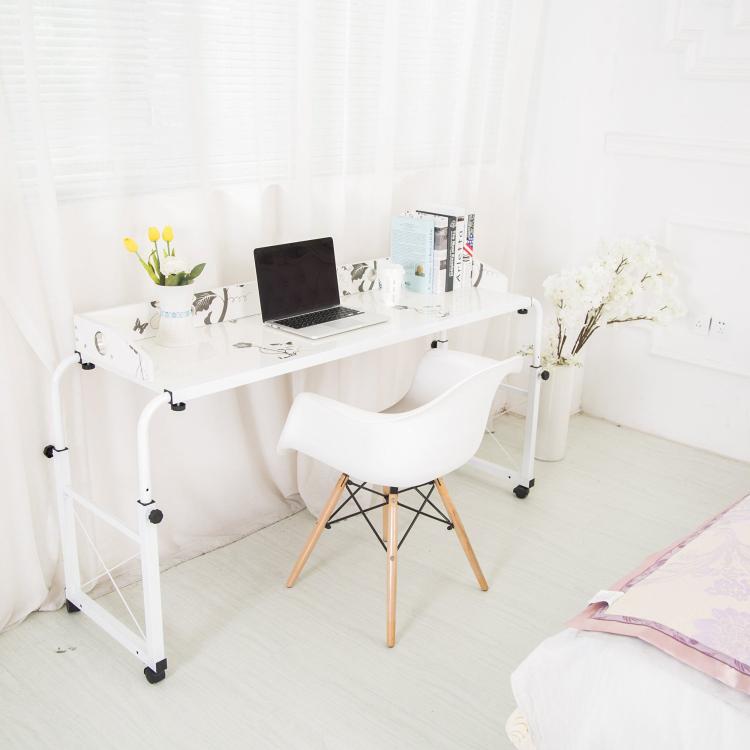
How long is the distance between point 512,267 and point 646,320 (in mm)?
573

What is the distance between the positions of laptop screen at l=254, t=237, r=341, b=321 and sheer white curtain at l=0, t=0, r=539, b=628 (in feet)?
0.65

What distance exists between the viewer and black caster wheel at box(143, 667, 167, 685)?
6.72ft

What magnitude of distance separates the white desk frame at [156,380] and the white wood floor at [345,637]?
0.27 ft

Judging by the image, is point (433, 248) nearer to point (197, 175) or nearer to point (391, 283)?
point (391, 283)

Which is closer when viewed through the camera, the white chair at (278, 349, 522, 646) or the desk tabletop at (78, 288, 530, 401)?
the desk tabletop at (78, 288, 530, 401)

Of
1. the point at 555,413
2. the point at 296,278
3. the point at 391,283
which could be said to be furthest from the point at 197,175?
the point at 555,413

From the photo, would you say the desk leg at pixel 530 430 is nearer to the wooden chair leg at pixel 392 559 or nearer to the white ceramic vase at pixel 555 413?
the white ceramic vase at pixel 555 413

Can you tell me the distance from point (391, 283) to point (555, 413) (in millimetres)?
1055

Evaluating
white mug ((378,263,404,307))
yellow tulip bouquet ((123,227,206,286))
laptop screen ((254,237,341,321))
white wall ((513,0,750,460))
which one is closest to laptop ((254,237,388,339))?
laptop screen ((254,237,341,321))

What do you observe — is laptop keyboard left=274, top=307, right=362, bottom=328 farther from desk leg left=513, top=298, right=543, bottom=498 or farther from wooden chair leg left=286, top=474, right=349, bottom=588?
desk leg left=513, top=298, right=543, bottom=498

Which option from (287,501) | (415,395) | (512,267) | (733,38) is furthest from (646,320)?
(287,501)

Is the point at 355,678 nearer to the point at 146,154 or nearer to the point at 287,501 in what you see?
the point at 287,501

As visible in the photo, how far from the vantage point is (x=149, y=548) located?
1.96 meters

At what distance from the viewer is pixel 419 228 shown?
2697 mm
